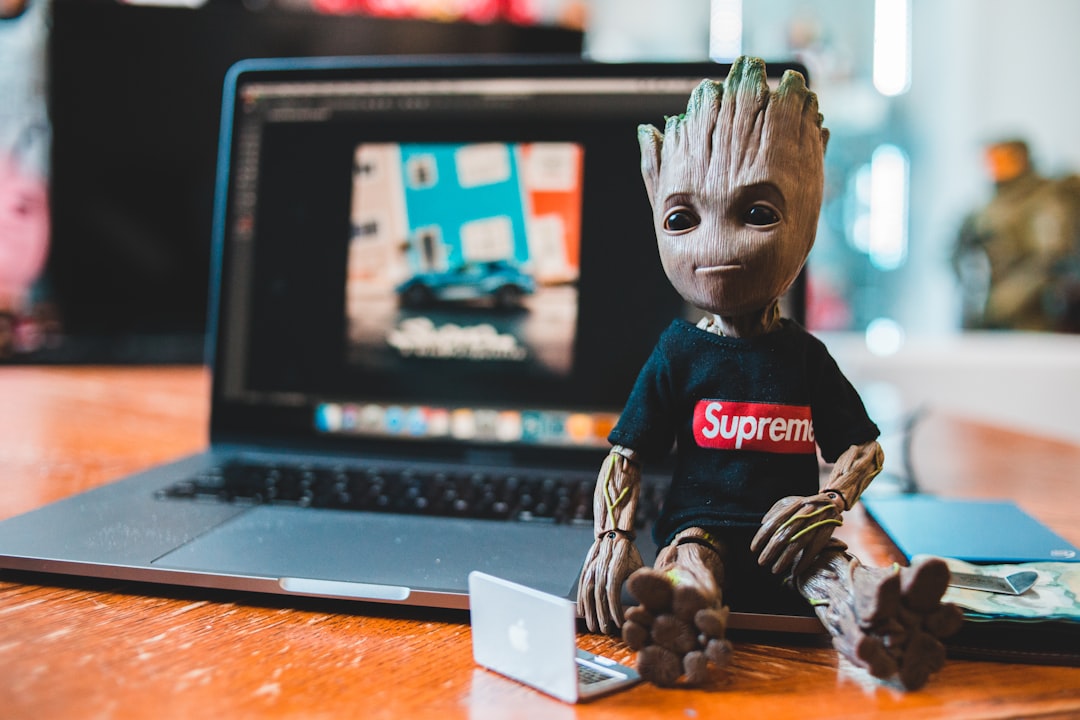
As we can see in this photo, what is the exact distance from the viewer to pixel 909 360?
6.76 ft

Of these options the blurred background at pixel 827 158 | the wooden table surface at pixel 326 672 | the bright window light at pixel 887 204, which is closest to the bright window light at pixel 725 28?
the blurred background at pixel 827 158

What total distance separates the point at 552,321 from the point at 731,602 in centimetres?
39

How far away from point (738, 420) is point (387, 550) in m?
0.21

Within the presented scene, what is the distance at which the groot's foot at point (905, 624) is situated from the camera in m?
0.33

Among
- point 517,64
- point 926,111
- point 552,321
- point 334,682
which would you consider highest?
point 926,111

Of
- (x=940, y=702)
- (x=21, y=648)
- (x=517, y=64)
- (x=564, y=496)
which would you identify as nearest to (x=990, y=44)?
(x=517, y=64)

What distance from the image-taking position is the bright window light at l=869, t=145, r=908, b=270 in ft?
9.07

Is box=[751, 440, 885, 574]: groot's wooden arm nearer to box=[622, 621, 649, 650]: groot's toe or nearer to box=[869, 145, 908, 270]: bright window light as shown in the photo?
box=[622, 621, 649, 650]: groot's toe

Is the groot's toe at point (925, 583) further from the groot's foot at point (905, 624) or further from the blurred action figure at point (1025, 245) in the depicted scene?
the blurred action figure at point (1025, 245)

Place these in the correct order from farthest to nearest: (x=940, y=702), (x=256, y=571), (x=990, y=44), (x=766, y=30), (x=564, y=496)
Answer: (x=766, y=30) < (x=990, y=44) < (x=564, y=496) < (x=256, y=571) < (x=940, y=702)

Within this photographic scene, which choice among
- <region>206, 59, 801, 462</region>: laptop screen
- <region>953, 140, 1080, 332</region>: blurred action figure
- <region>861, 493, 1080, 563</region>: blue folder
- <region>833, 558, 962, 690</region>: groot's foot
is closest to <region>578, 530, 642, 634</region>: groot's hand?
<region>833, 558, 962, 690</region>: groot's foot

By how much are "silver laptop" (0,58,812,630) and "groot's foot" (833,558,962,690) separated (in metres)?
0.34

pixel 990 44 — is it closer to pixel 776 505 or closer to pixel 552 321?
pixel 552 321

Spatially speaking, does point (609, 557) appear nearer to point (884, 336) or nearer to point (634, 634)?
point (634, 634)
